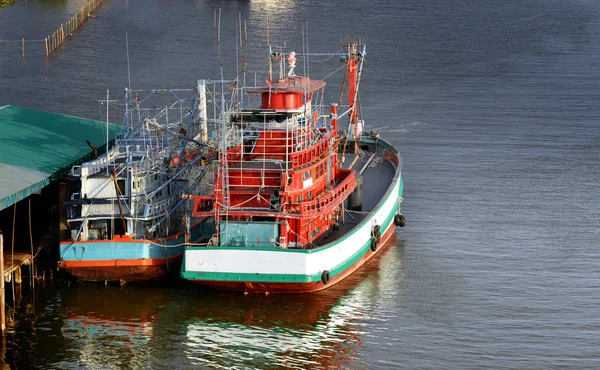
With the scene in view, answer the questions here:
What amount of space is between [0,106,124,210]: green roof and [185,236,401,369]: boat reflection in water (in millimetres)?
9154

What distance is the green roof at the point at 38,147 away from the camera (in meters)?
48.0

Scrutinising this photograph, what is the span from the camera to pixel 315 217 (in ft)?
157

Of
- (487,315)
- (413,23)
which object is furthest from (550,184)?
(413,23)

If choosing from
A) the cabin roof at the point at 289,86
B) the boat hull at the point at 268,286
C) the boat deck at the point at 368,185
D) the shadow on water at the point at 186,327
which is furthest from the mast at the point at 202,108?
the boat hull at the point at 268,286

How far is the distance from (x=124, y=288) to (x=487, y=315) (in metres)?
15.6

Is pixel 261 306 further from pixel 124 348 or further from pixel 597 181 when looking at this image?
pixel 597 181

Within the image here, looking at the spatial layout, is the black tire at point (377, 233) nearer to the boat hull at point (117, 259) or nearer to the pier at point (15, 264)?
the boat hull at point (117, 259)

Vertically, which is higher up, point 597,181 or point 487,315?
point 597,181

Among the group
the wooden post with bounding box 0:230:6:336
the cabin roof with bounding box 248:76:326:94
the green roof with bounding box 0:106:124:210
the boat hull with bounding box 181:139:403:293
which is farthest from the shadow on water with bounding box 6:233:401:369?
the cabin roof with bounding box 248:76:326:94

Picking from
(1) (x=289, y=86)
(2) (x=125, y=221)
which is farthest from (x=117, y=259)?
(1) (x=289, y=86)

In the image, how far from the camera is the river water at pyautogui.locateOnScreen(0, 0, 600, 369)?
43031 millimetres

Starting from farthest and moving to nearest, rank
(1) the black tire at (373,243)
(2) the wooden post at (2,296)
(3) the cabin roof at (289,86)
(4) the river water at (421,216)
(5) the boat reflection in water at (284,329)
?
(1) the black tire at (373,243), (3) the cabin roof at (289,86), (4) the river water at (421,216), (2) the wooden post at (2,296), (5) the boat reflection in water at (284,329)

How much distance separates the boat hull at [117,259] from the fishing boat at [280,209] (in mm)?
2373

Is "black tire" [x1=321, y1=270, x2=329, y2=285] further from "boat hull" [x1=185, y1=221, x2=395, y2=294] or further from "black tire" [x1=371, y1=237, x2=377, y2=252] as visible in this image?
"black tire" [x1=371, y1=237, x2=377, y2=252]
